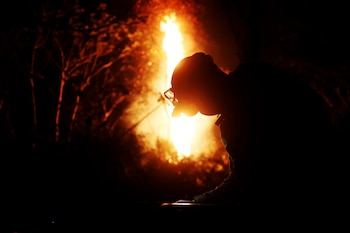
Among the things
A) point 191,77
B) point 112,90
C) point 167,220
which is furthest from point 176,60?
point 167,220

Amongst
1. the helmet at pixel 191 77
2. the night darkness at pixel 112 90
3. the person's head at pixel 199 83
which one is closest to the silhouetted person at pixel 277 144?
the person's head at pixel 199 83

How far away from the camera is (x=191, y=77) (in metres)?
3.52

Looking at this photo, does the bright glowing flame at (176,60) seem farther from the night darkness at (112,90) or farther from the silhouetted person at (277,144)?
the silhouetted person at (277,144)

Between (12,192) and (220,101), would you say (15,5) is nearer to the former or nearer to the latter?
(12,192)

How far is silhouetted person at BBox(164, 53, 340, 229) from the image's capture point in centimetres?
270

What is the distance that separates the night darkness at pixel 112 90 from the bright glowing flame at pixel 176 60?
1124mm

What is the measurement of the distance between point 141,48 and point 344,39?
25.4ft

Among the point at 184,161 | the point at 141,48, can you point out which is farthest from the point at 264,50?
the point at 184,161

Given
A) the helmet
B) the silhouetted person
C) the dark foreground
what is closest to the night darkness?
the helmet

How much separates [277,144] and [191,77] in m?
1.03

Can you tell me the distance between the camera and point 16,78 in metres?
14.6

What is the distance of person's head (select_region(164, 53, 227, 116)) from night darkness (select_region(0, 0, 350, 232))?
6.76 m

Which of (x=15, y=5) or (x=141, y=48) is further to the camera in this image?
(x=141, y=48)

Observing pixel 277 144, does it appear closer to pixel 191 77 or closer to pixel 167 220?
pixel 167 220
